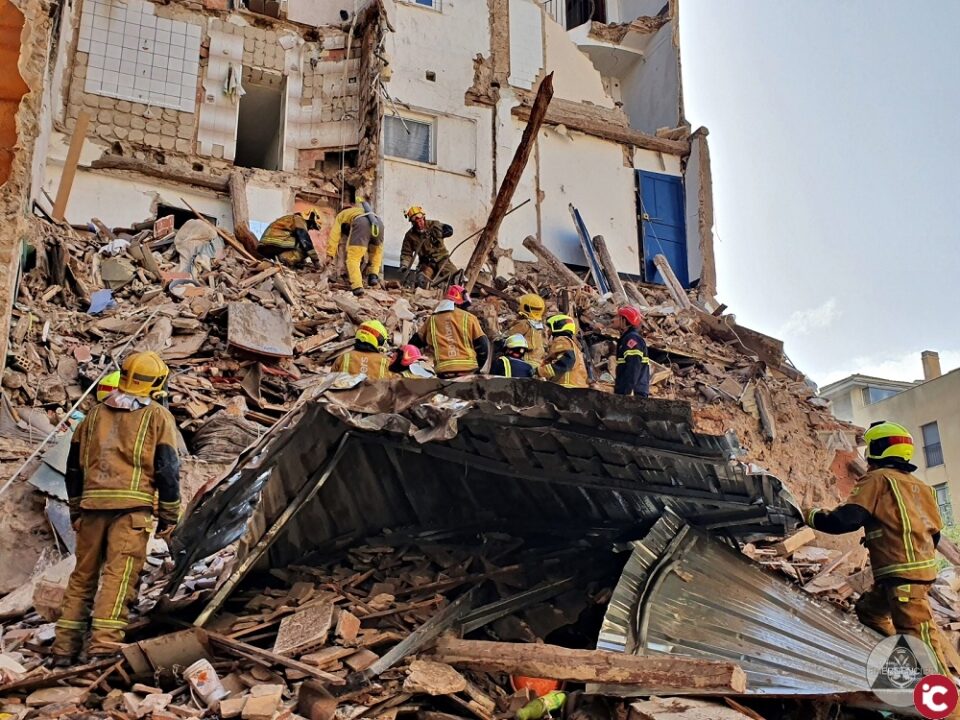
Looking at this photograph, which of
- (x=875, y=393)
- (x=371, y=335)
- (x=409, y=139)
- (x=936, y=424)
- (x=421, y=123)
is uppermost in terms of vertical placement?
(x=421, y=123)

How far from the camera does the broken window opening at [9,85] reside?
4.15 m

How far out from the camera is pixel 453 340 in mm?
8844

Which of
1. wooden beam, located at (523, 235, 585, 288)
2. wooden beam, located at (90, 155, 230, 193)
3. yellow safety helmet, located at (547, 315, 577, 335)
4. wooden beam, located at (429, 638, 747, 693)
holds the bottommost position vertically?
wooden beam, located at (429, 638, 747, 693)

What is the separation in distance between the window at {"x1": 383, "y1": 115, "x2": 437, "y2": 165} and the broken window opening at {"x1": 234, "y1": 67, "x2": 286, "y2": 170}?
214 cm

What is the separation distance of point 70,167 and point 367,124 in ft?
18.0

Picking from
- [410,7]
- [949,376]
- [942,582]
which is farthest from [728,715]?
[949,376]

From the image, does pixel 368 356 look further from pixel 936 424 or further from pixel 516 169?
pixel 936 424

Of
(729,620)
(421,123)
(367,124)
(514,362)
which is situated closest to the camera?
(729,620)

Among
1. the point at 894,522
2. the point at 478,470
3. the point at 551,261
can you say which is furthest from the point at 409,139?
the point at 894,522

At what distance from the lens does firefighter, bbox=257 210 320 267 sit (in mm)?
12625

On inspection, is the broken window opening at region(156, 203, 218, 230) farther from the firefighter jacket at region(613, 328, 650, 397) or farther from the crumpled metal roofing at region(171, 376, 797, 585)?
the crumpled metal roofing at region(171, 376, 797, 585)

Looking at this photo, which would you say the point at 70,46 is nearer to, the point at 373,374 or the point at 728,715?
the point at 373,374

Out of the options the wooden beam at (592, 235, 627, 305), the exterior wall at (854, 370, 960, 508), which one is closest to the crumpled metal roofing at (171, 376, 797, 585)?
the wooden beam at (592, 235, 627, 305)

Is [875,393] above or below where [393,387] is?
above
